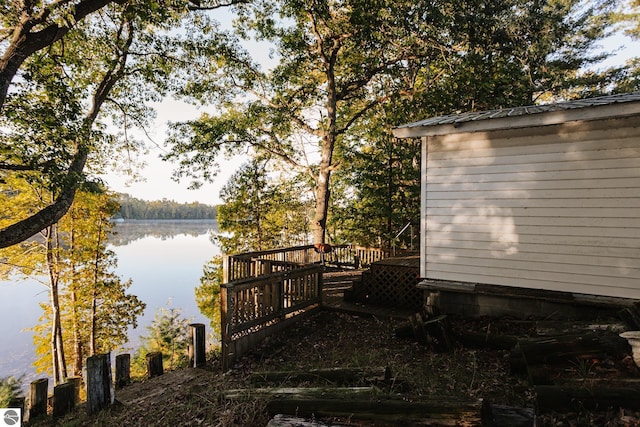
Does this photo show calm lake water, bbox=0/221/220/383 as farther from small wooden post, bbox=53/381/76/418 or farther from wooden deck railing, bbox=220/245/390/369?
small wooden post, bbox=53/381/76/418

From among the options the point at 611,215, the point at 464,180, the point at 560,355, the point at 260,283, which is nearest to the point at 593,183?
the point at 611,215

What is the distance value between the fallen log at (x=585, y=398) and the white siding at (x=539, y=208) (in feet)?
11.4

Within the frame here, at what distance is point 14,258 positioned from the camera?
14578mm

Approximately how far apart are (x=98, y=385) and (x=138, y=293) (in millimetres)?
57950

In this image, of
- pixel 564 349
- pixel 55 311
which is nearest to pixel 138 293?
pixel 55 311

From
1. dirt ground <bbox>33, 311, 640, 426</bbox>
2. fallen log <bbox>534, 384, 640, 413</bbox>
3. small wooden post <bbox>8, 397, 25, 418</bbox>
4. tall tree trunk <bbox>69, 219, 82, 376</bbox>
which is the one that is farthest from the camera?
tall tree trunk <bbox>69, 219, 82, 376</bbox>

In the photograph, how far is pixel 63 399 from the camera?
16.8ft

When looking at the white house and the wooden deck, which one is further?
the wooden deck

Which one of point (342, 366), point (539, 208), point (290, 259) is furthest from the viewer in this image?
point (290, 259)

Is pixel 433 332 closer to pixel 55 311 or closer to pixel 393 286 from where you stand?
pixel 393 286

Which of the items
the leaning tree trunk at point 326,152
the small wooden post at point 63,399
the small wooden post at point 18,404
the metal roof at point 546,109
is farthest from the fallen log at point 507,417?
the leaning tree trunk at point 326,152

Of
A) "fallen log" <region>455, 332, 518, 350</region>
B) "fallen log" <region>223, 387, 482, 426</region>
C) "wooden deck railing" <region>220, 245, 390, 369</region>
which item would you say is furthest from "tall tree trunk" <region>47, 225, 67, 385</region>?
"fallen log" <region>455, 332, 518, 350</region>

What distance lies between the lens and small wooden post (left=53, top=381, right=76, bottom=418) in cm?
505

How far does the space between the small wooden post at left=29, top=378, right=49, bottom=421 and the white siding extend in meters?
7.14
